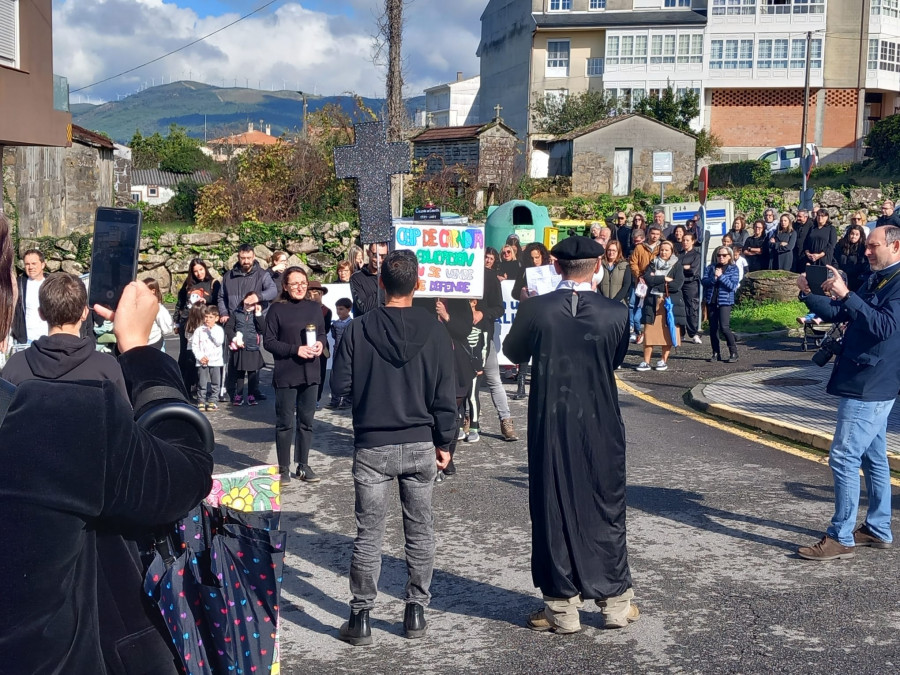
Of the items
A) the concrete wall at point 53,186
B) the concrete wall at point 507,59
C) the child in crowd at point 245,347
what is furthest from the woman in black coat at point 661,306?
the concrete wall at point 507,59

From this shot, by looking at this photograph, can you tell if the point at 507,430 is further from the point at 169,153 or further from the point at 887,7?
the point at 169,153

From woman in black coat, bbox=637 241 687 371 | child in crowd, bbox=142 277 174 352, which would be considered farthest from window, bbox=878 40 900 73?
child in crowd, bbox=142 277 174 352

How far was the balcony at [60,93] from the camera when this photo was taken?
23078mm

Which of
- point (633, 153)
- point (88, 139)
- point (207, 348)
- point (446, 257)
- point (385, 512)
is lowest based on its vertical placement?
point (385, 512)

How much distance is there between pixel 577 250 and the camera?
A: 18.3 feet

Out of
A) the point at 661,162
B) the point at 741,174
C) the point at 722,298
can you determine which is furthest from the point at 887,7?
the point at 722,298

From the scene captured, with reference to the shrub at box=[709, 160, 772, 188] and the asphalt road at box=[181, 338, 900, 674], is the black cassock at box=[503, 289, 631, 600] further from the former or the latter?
the shrub at box=[709, 160, 772, 188]

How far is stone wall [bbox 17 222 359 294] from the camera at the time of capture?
24500mm

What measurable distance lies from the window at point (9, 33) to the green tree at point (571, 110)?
115 feet

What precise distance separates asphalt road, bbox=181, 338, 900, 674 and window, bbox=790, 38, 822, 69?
172 ft

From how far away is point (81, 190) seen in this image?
30.6 m

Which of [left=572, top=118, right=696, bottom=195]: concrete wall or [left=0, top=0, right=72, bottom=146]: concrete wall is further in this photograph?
[left=572, top=118, right=696, bottom=195]: concrete wall

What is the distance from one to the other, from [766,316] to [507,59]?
4737cm

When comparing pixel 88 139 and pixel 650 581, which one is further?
pixel 88 139
